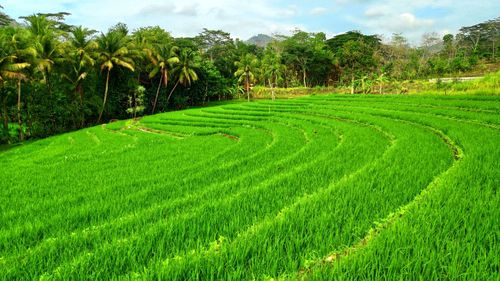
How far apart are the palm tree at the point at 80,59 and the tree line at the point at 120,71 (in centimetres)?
8

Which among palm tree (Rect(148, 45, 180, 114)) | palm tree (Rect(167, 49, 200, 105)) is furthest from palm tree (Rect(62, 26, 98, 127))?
palm tree (Rect(167, 49, 200, 105))

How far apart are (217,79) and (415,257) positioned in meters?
43.4

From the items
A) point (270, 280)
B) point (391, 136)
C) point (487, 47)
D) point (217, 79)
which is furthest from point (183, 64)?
point (487, 47)

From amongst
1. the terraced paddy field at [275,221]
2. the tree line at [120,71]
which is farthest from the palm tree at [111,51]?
the terraced paddy field at [275,221]

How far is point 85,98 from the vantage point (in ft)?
99.0

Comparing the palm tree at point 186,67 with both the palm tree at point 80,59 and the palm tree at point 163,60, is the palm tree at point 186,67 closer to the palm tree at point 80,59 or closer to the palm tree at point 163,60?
the palm tree at point 163,60

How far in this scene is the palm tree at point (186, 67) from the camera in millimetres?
35969

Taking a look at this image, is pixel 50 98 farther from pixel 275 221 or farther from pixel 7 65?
pixel 275 221

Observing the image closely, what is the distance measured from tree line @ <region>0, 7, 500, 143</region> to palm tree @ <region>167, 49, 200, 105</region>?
0.11 m

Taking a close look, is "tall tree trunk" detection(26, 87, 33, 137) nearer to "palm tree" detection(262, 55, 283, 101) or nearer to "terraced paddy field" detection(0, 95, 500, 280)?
"terraced paddy field" detection(0, 95, 500, 280)

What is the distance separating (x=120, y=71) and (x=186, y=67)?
7.24m

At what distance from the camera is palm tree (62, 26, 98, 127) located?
27719mm

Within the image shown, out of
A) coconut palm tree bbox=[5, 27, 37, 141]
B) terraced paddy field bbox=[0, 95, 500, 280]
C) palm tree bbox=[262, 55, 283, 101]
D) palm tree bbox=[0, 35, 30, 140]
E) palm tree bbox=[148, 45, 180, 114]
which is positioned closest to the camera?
terraced paddy field bbox=[0, 95, 500, 280]

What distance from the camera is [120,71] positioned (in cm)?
3198
